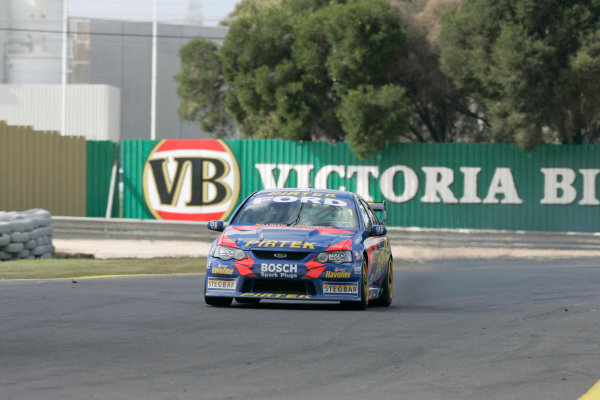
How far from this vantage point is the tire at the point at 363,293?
537 inches

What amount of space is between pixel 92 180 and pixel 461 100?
41.5 feet

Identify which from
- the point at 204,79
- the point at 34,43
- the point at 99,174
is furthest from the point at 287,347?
the point at 34,43

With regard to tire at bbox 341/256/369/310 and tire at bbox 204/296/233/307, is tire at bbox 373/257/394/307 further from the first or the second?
tire at bbox 204/296/233/307

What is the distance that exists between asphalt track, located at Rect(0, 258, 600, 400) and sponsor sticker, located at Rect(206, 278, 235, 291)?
11.5 inches

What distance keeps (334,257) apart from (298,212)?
136 cm

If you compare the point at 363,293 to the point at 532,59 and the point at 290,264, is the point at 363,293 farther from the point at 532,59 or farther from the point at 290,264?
the point at 532,59

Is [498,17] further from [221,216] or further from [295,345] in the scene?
[295,345]

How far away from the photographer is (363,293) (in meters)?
13.7

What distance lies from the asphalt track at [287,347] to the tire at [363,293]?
5.9 inches

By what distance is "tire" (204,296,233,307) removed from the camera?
1377 cm

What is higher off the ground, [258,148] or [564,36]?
[564,36]

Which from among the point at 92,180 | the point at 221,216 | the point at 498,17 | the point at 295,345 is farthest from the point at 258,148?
the point at 295,345

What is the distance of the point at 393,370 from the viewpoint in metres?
8.84

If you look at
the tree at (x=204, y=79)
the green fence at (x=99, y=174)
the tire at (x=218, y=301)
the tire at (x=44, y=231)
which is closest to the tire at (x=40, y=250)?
the tire at (x=44, y=231)
